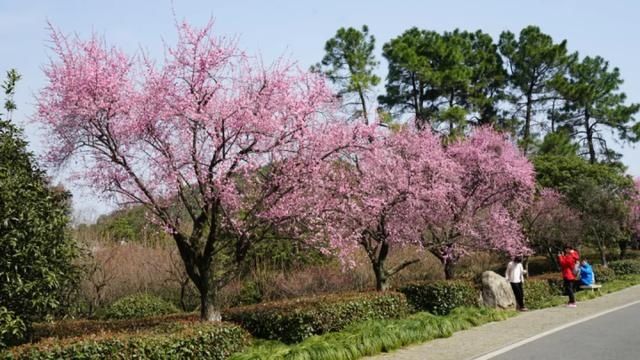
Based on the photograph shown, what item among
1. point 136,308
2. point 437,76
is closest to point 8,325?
point 136,308

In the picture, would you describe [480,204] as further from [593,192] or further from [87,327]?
[87,327]

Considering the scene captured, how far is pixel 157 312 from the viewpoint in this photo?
17109mm

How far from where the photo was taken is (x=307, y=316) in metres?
11.7

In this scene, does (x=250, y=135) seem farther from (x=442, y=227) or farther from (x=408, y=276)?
(x=408, y=276)

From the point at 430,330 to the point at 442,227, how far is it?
6.60 m

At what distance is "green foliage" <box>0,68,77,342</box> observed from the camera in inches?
332

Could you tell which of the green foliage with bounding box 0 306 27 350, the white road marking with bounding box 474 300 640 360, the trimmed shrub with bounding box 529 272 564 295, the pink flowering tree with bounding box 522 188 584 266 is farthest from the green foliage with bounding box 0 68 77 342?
the pink flowering tree with bounding box 522 188 584 266

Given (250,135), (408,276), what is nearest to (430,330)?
(250,135)

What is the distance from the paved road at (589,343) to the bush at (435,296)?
127 inches

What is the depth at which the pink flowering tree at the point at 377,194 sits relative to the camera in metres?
11.6

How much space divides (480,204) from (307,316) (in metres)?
9.23

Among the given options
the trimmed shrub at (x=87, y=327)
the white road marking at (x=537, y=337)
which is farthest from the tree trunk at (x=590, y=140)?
the trimmed shrub at (x=87, y=327)

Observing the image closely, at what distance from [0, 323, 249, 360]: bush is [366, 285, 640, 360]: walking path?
248 centimetres

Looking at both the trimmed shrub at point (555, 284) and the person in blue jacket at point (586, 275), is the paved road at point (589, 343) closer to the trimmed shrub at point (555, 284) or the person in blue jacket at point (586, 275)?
the trimmed shrub at point (555, 284)
